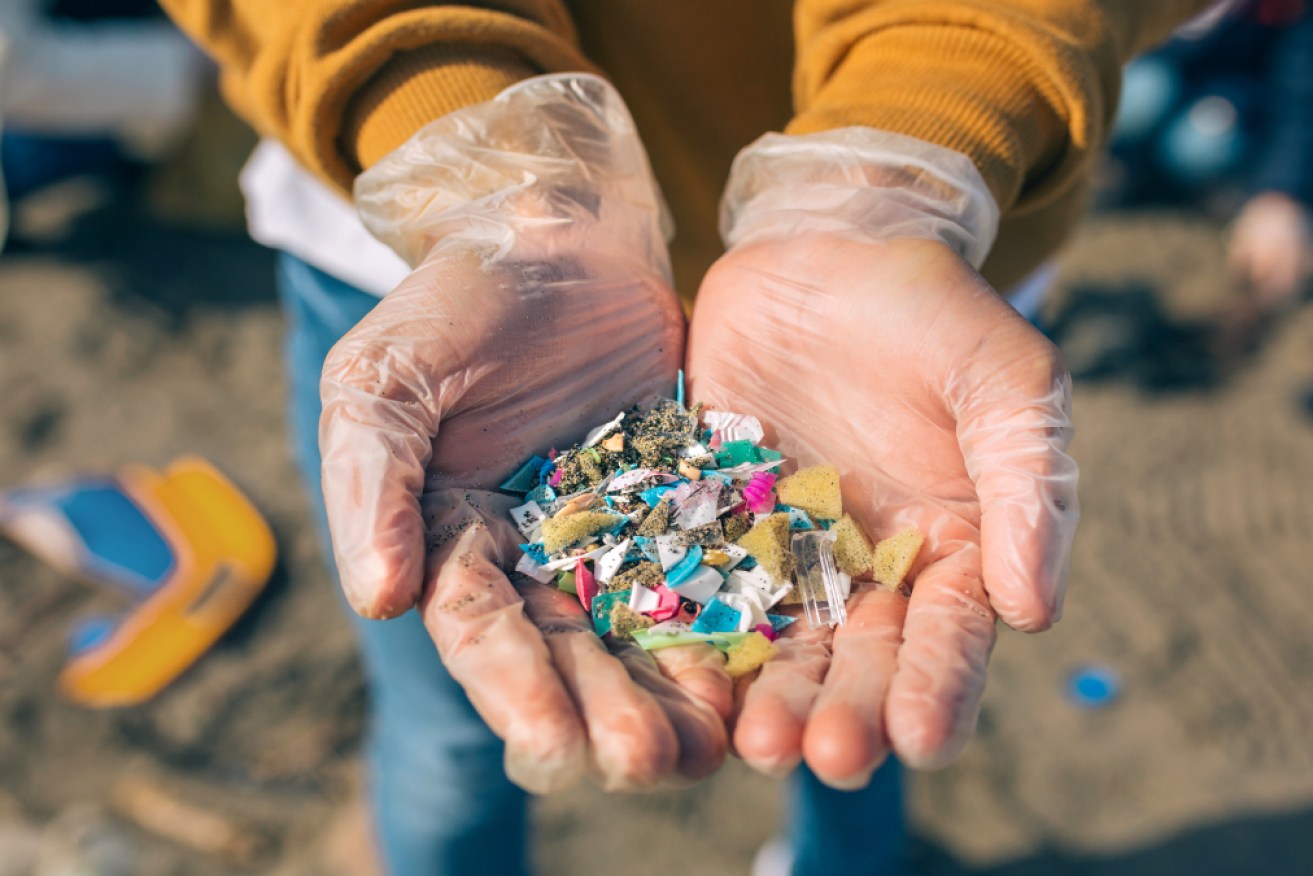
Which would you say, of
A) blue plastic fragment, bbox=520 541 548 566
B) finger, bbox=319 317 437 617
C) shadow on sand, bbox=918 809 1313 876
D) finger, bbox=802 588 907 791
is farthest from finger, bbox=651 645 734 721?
shadow on sand, bbox=918 809 1313 876

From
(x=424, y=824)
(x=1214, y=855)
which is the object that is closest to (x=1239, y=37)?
(x=1214, y=855)

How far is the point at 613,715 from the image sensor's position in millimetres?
1141

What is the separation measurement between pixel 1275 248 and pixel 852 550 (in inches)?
119

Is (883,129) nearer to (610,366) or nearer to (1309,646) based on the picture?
(610,366)

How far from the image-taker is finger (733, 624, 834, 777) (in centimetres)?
117

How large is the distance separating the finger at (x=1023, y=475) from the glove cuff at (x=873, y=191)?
26cm

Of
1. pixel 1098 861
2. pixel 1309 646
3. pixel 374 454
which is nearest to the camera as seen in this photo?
pixel 374 454

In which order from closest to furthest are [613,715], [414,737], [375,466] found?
[613,715], [375,466], [414,737]

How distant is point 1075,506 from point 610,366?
2.38 feet

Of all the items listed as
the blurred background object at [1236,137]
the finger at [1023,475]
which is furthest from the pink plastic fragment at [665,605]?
the blurred background object at [1236,137]

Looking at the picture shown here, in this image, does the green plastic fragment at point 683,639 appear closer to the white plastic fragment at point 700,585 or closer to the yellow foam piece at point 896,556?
the white plastic fragment at point 700,585

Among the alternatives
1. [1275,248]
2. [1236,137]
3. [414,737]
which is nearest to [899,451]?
[414,737]

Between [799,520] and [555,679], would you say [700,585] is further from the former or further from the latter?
[555,679]

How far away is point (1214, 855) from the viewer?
2.46 metres
